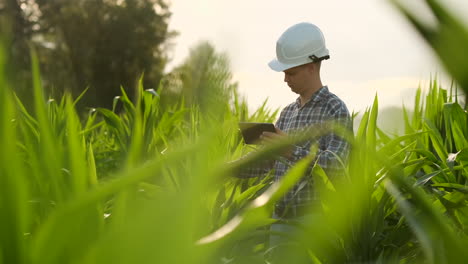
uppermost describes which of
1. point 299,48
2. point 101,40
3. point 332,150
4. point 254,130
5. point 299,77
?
point 101,40

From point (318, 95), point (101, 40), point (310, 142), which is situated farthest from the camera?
point (101, 40)

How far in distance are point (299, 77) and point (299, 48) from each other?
0.15m

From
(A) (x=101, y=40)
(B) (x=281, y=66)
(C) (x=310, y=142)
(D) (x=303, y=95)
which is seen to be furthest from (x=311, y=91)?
(A) (x=101, y=40)

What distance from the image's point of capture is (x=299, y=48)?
8.73 ft

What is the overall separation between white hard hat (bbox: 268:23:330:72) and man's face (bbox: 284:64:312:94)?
5 centimetres

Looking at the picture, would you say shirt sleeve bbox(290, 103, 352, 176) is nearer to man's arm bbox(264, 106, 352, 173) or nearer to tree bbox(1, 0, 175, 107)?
man's arm bbox(264, 106, 352, 173)

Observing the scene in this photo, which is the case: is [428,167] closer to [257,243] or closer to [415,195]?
[257,243]

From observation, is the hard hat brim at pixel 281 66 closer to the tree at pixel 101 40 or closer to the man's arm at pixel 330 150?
the man's arm at pixel 330 150

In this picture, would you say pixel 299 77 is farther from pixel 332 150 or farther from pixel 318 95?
pixel 332 150

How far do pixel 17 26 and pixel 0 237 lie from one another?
2325 centimetres

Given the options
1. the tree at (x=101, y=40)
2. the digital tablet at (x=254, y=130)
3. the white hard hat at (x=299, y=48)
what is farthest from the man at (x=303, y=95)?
the tree at (x=101, y=40)

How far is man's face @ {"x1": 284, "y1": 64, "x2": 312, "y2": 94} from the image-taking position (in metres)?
2.69

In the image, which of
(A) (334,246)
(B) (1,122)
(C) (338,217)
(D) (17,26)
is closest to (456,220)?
(A) (334,246)

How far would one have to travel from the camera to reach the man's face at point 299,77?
106 inches
